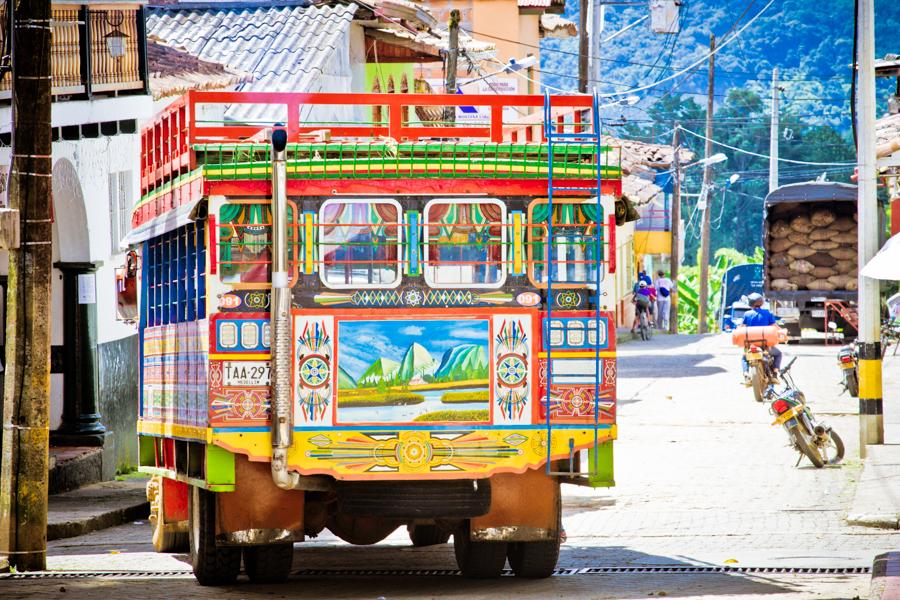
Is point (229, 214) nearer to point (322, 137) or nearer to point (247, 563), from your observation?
point (322, 137)

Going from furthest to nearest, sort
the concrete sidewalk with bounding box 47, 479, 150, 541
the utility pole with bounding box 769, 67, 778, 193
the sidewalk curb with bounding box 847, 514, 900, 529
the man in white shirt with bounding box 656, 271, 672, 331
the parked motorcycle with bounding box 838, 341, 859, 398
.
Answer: the utility pole with bounding box 769, 67, 778, 193
the man in white shirt with bounding box 656, 271, 672, 331
the parked motorcycle with bounding box 838, 341, 859, 398
the concrete sidewalk with bounding box 47, 479, 150, 541
the sidewalk curb with bounding box 847, 514, 900, 529

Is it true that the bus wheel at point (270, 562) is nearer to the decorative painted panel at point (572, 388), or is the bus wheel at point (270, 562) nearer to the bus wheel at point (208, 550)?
the bus wheel at point (208, 550)

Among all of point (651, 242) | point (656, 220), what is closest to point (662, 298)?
point (651, 242)

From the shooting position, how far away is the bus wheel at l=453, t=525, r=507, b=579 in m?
11.2

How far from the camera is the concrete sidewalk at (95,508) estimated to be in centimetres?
1522

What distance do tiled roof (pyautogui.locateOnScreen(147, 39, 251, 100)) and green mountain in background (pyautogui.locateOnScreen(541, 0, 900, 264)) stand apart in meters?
61.3

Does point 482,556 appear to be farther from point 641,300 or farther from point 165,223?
point 641,300

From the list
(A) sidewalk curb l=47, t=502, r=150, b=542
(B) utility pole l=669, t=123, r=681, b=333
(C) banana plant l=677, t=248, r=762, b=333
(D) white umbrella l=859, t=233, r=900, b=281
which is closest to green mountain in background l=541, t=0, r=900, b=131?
(C) banana plant l=677, t=248, r=762, b=333

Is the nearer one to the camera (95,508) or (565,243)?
(565,243)

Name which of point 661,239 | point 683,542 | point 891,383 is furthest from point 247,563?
point 661,239

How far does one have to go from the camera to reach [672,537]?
13.8 metres

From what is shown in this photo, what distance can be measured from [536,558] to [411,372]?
1.77m

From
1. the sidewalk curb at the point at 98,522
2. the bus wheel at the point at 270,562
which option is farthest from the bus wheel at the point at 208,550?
the sidewalk curb at the point at 98,522

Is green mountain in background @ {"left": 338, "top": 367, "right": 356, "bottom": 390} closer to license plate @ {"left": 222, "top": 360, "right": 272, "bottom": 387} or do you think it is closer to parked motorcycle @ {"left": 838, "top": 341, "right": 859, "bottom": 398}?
license plate @ {"left": 222, "top": 360, "right": 272, "bottom": 387}
